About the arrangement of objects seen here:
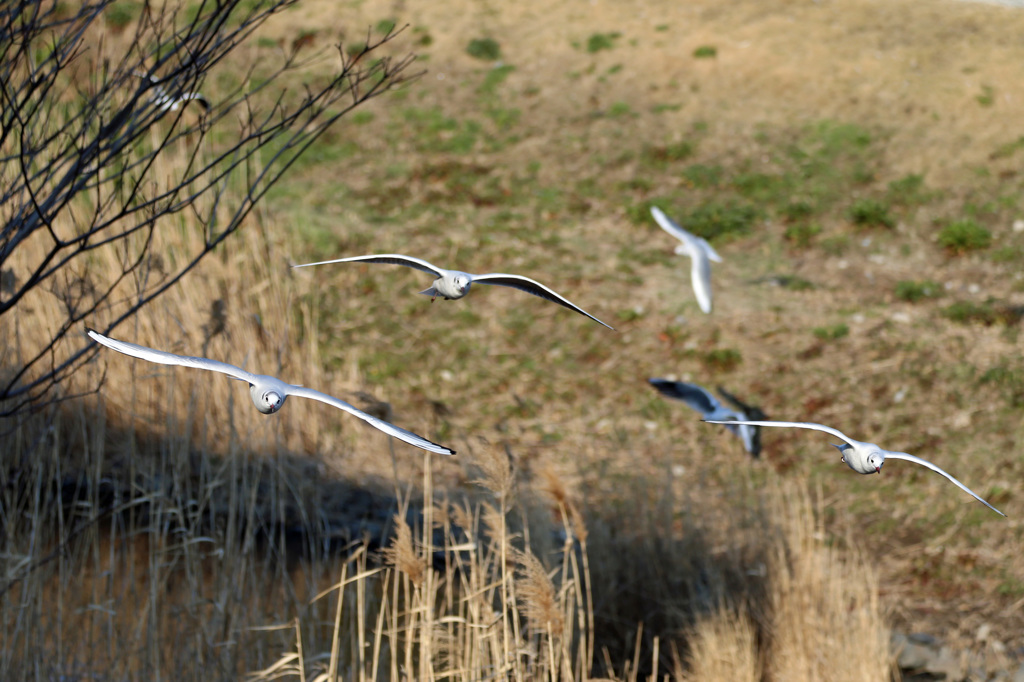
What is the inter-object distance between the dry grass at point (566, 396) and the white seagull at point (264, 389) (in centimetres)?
81

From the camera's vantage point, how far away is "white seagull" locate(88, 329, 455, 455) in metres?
1.62

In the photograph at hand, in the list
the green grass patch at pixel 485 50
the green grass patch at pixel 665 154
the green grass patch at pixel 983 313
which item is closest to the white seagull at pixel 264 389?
the green grass patch at pixel 983 313

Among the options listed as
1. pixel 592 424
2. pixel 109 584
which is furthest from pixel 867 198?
pixel 109 584

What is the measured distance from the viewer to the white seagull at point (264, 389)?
162 centimetres

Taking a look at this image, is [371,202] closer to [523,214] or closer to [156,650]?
[523,214]

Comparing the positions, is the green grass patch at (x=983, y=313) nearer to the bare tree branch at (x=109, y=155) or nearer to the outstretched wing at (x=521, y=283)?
the bare tree branch at (x=109, y=155)

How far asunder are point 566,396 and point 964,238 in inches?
149

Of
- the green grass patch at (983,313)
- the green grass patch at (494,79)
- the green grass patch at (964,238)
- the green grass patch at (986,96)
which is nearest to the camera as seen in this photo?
the green grass patch at (983,313)

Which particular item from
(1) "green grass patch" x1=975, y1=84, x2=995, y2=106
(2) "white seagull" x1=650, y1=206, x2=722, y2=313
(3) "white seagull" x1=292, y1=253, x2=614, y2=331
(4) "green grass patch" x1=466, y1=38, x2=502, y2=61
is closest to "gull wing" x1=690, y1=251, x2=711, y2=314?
(2) "white seagull" x1=650, y1=206, x2=722, y2=313

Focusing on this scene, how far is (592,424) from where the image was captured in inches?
275

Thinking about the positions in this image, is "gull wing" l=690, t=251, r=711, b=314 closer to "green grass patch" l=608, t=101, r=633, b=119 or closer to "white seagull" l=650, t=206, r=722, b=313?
"white seagull" l=650, t=206, r=722, b=313

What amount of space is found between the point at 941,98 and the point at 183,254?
822 cm

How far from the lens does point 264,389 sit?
185 cm

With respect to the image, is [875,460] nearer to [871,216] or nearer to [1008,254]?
[1008,254]
